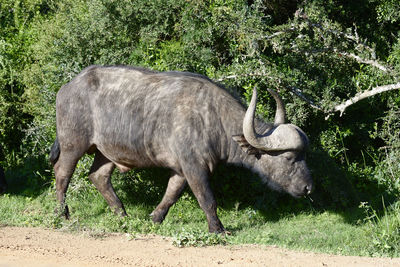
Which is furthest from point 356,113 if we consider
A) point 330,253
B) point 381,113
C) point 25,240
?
point 25,240

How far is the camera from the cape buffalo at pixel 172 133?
749 cm

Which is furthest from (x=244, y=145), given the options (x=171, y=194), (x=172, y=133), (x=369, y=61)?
(x=369, y=61)

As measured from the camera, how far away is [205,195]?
750 centimetres

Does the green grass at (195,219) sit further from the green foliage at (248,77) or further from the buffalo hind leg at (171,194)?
the buffalo hind leg at (171,194)

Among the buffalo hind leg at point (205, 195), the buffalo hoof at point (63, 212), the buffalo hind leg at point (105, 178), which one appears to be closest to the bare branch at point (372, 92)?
the buffalo hind leg at point (205, 195)

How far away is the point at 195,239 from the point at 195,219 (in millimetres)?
2417

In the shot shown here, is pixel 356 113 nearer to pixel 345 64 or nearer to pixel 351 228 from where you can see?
pixel 345 64

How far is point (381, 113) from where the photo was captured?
1005cm

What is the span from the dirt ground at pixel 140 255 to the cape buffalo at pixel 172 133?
135cm

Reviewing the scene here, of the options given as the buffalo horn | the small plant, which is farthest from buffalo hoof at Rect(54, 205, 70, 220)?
the buffalo horn

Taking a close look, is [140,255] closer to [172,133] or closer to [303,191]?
[172,133]

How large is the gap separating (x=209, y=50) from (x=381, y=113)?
2.92m

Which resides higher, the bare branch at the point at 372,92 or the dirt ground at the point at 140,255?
the bare branch at the point at 372,92

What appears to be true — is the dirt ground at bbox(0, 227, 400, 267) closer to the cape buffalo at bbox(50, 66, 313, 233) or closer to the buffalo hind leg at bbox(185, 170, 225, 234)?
the buffalo hind leg at bbox(185, 170, 225, 234)
